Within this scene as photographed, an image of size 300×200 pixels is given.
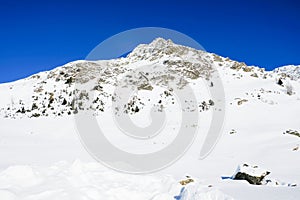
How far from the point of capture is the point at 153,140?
1464cm

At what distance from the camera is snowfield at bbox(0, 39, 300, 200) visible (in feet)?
21.8

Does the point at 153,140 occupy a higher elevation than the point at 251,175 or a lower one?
higher

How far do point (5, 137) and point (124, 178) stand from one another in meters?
8.82

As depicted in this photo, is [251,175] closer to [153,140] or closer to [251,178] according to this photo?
[251,178]

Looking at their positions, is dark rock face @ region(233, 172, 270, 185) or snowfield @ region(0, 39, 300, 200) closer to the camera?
snowfield @ region(0, 39, 300, 200)

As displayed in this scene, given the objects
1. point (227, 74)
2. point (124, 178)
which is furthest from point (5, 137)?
point (227, 74)

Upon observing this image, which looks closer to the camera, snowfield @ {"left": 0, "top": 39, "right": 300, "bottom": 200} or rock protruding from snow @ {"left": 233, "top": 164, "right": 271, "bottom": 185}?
snowfield @ {"left": 0, "top": 39, "right": 300, "bottom": 200}

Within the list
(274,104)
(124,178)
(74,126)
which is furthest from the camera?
(274,104)

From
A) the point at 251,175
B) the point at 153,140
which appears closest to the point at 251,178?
the point at 251,175

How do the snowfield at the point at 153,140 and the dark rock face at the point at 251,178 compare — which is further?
the dark rock face at the point at 251,178

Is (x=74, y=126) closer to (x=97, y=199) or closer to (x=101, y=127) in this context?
(x=101, y=127)

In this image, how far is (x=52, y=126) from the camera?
1758 centimetres

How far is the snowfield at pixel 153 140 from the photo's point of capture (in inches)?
262

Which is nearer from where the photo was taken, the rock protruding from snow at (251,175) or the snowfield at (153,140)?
the snowfield at (153,140)
